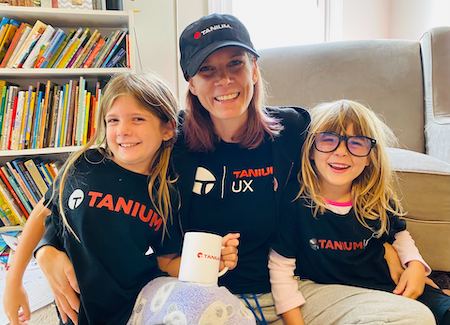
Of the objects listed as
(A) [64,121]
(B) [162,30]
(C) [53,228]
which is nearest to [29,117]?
(A) [64,121]

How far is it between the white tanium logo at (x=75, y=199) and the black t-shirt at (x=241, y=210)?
10.5 inches

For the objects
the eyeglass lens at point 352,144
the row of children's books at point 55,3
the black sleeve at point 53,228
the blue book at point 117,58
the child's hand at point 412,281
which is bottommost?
the child's hand at point 412,281

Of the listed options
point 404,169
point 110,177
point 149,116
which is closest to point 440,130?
point 404,169

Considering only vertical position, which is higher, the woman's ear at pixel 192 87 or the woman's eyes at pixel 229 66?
the woman's eyes at pixel 229 66

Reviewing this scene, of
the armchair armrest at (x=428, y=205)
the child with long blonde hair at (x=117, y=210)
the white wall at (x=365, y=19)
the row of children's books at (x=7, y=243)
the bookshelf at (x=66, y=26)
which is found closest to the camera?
the child with long blonde hair at (x=117, y=210)

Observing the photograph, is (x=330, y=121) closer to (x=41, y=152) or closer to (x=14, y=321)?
(x=14, y=321)

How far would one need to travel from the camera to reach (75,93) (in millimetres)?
1745

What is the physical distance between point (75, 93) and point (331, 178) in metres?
1.32

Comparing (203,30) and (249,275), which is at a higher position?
(203,30)

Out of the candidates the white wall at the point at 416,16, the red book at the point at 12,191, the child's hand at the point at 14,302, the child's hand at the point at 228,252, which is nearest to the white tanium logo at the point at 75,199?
the child's hand at the point at 14,302

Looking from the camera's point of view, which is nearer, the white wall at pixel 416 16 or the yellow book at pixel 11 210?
the yellow book at pixel 11 210

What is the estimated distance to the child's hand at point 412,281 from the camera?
894mm

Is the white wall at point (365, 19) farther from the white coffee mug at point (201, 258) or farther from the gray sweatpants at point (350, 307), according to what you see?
the white coffee mug at point (201, 258)

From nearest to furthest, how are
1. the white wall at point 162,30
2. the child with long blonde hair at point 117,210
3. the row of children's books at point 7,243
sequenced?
1. the child with long blonde hair at point 117,210
2. the row of children's books at point 7,243
3. the white wall at point 162,30
